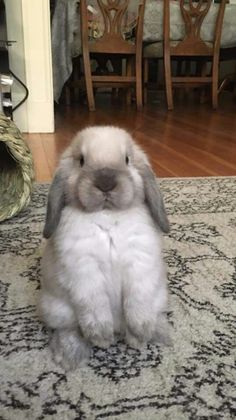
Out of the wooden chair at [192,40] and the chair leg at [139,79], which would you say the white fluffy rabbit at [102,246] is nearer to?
the chair leg at [139,79]

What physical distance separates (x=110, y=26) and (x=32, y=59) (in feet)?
3.72

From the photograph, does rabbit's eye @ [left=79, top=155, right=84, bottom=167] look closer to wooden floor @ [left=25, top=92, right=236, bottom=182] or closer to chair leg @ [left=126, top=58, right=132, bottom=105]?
wooden floor @ [left=25, top=92, right=236, bottom=182]

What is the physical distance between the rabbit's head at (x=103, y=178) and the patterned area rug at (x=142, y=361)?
203 millimetres

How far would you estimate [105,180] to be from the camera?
0.68 meters

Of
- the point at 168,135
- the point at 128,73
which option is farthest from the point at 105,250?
the point at 128,73

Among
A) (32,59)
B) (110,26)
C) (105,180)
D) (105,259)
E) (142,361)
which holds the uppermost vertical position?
(110,26)

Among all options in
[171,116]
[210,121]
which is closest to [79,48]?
[171,116]

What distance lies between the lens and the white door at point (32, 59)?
2.71m

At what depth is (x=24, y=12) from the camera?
269 centimetres

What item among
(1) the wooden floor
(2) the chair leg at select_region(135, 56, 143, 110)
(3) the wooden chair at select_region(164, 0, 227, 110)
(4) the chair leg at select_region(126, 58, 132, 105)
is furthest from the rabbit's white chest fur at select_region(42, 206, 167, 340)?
(4) the chair leg at select_region(126, 58, 132, 105)

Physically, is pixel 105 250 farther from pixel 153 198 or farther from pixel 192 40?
pixel 192 40

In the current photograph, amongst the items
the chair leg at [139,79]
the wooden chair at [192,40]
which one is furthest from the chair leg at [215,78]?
the chair leg at [139,79]

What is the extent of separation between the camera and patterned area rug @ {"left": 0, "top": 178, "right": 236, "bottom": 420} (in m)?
0.64

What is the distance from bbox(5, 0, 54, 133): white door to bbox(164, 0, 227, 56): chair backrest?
1390 millimetres
